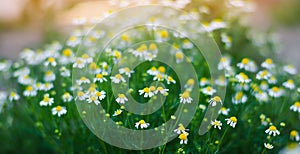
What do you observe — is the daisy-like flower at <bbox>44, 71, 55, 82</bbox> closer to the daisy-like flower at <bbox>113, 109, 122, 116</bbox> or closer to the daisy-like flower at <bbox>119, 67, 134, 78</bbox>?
the daisy-like flower at <bbox>119, 67, 134, 78</bbox>

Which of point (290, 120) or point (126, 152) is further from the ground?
point (290, 120)

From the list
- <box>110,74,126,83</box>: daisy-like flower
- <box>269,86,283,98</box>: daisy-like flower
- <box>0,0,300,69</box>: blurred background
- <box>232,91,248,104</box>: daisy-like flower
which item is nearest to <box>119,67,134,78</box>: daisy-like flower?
<box>110,74,126,83</box>: daisy-like flower

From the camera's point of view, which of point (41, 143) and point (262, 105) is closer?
point (262, 105)

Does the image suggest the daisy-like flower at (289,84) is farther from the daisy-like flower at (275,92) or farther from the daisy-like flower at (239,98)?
the daisy-like flower at (239,98)

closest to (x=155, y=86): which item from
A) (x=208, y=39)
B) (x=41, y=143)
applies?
(x=208, y=39)

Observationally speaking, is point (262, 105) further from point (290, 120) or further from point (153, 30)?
point (153, 30)

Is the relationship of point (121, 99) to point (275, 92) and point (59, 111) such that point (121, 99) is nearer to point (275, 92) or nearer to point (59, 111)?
point (59, 111)

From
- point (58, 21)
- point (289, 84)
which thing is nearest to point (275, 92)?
point (289, 84)
